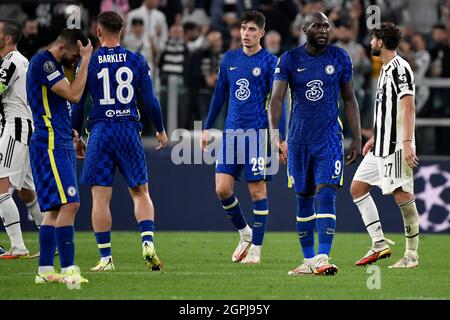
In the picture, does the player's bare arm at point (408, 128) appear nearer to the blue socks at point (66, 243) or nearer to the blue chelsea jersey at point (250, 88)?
the blue chelsea jersey at point (250, 88)

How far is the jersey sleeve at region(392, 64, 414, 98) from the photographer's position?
11.4m

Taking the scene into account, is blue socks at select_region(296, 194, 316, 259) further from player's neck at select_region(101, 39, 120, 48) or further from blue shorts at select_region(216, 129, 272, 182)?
player's neck at select_region(101, 39, 120, 48)

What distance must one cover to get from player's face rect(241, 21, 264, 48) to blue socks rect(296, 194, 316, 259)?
240cm

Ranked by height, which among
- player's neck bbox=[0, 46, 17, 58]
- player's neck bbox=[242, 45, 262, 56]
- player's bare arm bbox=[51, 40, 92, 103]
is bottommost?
player's bare arm bbox=[51, 40, 92, 103]

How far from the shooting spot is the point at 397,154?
11562 millimetres

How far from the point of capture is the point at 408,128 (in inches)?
445

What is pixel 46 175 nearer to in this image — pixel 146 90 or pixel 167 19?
pixel 146 90

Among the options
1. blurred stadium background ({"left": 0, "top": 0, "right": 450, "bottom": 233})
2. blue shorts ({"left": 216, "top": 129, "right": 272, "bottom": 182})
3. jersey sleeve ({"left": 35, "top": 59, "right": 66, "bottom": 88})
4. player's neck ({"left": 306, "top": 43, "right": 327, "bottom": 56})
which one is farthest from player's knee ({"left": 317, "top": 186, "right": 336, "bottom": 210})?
blurred stadium background ({"left": 0, "top": 0, "right": 450, "bottom": 233})

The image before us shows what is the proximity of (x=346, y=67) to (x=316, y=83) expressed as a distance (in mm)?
331

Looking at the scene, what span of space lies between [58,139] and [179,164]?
7681mm

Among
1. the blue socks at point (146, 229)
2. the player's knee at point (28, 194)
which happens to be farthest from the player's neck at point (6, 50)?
the blue socks at point (146, 229)

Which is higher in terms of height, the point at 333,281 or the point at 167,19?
the point at 167,19

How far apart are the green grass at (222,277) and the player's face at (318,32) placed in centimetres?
221

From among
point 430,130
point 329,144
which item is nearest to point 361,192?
point 329,144
